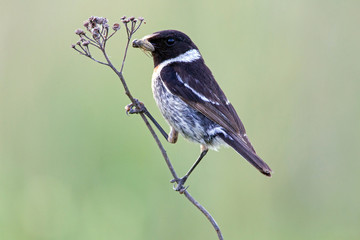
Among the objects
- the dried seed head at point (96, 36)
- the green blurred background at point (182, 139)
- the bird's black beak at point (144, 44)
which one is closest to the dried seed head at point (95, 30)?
the dried seed head at point (96, 36)

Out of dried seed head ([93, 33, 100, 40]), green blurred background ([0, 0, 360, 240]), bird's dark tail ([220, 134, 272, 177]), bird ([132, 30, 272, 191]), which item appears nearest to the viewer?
dried seed head ([93, 33, 100, 40])

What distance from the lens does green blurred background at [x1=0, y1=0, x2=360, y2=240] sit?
464 centimetres

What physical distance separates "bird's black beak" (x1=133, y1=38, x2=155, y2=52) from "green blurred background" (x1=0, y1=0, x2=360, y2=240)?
0.92 meters

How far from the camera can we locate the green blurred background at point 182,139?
464cm

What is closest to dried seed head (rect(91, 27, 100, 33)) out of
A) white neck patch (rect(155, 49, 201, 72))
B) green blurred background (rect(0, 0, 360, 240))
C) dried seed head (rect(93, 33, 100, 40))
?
dried seed head (rect(93, 33, 100, 40))

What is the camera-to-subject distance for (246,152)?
4.05 meters

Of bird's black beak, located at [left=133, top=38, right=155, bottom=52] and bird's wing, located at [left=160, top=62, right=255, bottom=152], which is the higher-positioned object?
bird's black beak, located at [left=133, top=38, right=155, bottom=52]

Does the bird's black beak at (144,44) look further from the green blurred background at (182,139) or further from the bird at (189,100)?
the green blurred background at (182,139)

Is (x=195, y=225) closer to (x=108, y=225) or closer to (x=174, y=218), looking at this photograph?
(x=174, y=218)

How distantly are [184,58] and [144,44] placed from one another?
1.41 ft

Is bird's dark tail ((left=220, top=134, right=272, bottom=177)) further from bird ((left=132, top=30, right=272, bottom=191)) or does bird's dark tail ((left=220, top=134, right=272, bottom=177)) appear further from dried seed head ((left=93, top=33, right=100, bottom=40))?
dried seed head ((left=93, top=33, right=100, bottom=40))
